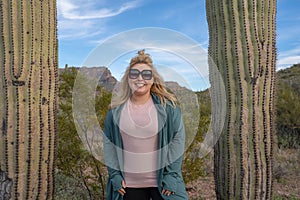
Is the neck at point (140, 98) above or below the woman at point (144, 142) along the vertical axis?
above

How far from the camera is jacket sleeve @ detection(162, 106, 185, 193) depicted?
9.59ft

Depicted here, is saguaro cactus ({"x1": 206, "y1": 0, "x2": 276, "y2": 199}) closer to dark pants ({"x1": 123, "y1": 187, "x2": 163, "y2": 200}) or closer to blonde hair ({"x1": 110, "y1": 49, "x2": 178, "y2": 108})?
blonde hair ({"x1": 110, "y1": 49, "x2": 178, "y2": 108})

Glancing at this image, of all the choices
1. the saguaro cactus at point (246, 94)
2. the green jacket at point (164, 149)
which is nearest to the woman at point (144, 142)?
the green jacket at point (164, 149)

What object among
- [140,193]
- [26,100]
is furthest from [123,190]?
[26,100]

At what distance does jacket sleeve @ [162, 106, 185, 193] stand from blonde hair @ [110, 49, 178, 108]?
145 millimetres

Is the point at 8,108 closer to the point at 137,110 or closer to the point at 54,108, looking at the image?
the point at 54,108

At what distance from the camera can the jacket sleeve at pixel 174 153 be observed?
9.59ft

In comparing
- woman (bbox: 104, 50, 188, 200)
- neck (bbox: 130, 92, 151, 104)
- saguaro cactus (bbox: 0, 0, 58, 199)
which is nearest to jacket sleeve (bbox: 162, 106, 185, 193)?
woman (bbox: 104, 50, 188, 200)

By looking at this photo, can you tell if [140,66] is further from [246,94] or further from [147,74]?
[246,94]

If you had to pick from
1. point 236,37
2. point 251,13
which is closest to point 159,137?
point 236,37

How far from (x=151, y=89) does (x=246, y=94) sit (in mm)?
1406

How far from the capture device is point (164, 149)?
290 cm

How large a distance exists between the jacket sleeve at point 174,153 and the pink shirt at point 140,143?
101 millimetres

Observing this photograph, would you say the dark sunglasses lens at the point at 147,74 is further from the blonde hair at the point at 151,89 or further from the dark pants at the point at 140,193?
the dark pants at the point at 140,193
